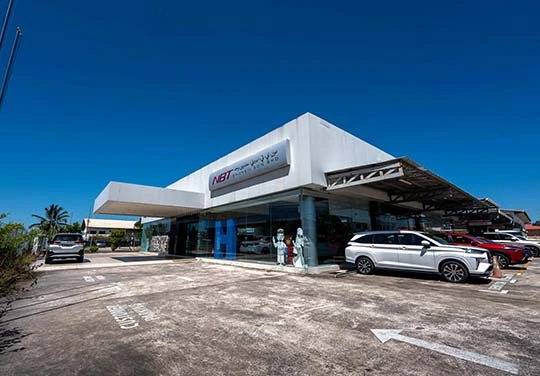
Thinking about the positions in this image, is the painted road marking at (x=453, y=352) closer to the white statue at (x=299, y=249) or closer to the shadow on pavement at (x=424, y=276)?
the shadow on pavement at (x=424, y=276)

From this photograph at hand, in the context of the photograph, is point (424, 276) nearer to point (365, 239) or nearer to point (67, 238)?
point (365, 239)

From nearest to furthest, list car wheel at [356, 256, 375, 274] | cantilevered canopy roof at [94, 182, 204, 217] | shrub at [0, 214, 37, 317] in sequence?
shrub at [0, 214, 37, 317]
car wheel at [356, 256, 375, 274]
cantilevered canopy roof at [94, 182, 204, 217]

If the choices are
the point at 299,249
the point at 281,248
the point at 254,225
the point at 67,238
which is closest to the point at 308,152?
the point at 299,249

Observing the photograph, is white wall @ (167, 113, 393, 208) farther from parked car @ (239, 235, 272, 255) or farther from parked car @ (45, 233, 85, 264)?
parked car @ (45, 233, 85, 264)

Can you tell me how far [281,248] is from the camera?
1209 centimetres

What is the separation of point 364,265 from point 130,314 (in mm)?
8579

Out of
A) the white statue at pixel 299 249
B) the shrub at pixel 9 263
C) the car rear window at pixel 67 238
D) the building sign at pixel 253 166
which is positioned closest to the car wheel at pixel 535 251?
the white statue at pixel 299 249

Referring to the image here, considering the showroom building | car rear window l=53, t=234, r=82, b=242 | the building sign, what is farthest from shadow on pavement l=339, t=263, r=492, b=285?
car rear window l=53, t=234, r=82, b=242

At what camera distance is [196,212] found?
2006 centimetres

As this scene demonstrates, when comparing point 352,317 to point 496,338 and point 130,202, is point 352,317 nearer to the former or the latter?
point 496,338

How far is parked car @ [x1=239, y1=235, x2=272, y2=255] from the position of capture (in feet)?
42.4

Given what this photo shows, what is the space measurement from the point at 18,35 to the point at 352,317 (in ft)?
40.9

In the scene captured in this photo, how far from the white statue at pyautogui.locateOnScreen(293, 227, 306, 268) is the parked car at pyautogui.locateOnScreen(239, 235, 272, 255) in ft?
5.97

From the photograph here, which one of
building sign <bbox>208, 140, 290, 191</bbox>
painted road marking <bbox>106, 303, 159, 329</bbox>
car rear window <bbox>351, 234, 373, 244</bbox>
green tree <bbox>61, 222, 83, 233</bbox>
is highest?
building sign <bbox>208, 140, 290, 191</bbox>
